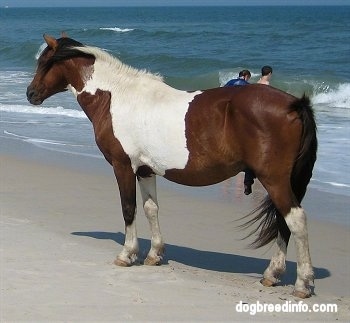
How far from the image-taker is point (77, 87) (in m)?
6.37

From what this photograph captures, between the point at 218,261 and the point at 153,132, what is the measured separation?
1357mm

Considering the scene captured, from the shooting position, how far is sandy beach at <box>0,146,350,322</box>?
5.05 meters

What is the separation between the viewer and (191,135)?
5.63 metres

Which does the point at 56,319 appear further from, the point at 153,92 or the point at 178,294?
the point at 153,92

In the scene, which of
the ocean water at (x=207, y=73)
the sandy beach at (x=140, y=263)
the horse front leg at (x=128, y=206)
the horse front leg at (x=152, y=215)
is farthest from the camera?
the ocean water at (x=207, y=73)

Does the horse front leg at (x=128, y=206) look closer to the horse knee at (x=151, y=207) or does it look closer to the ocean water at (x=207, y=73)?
the horse knee at (x=151, y=207)

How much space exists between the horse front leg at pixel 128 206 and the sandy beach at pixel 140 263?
4.5 inches

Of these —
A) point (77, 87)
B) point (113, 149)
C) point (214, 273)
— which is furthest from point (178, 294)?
point (77, 87)

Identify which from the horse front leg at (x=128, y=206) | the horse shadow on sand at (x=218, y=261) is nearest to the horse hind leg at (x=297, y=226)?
the horse shadow on sand at (x=218, y=261)

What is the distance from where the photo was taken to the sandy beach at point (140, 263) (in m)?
5.05

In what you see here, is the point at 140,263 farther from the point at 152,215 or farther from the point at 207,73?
the point at 207,73

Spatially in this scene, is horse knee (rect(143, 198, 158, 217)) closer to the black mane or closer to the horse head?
the horse head

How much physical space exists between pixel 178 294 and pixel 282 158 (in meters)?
1.12

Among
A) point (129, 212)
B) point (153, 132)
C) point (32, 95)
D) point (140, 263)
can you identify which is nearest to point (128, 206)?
point (129, 212)
